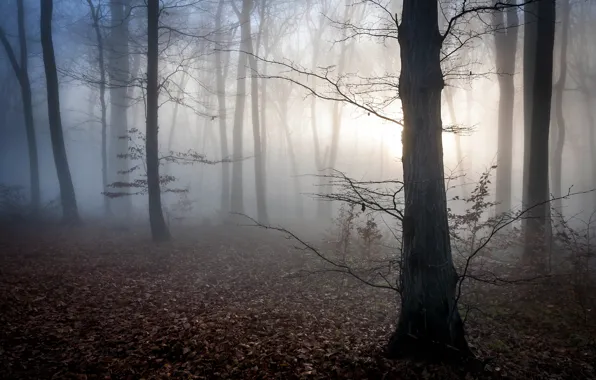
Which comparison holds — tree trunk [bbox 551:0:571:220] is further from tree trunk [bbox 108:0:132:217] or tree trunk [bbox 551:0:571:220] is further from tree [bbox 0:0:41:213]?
tree [bbox 0:0:41:213]

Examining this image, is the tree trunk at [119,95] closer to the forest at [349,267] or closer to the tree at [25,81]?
the forest at [349,267]

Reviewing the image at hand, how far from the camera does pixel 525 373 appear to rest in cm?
485

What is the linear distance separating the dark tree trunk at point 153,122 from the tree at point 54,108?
456cm

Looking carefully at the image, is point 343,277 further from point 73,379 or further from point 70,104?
point 70,104

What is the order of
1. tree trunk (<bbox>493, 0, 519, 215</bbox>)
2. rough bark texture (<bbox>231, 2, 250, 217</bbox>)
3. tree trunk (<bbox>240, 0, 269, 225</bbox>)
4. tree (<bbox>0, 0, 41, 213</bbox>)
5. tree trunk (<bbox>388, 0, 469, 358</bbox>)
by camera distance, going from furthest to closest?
rough bark texture (<bbox>231, 2, 250, 217</bbox>) → tree trunk (<bbox>240, 0, 269, 225</bbox>) → tree (<bbox>0, 0, 41, 213</bbox>) → tree trunk (<bbox>493, 0, 519, 215</bbox>) → tree trunk (<bbox>388, 0, 469, 358</bbox>)

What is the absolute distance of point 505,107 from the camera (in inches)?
577

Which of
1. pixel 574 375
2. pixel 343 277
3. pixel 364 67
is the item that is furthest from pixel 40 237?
pixel 364 67

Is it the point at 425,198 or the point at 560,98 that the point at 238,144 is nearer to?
the point at 425,198

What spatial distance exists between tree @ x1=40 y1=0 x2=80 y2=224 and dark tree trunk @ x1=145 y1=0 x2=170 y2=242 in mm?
4562

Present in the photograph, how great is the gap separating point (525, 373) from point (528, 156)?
6650 mm

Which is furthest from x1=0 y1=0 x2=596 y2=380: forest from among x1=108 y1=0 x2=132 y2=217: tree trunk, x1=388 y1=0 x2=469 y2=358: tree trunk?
Answer: x1=108 y1=0 x2=132 y2=217: tree trunk

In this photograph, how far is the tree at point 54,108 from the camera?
→ 47.3 feet

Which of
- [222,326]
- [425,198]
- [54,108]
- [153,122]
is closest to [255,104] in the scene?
[153,122]

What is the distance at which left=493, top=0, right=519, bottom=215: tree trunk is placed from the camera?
553 inches
